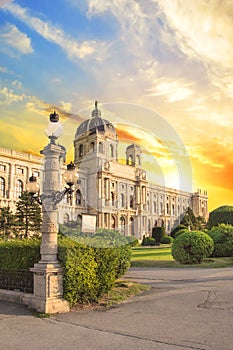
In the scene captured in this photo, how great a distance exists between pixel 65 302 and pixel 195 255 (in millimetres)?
12618

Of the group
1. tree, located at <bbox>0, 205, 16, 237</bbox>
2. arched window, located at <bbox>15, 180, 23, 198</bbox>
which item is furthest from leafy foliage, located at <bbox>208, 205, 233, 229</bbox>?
arched window, located at <bbox>15, 180, 23, 198</bbox>

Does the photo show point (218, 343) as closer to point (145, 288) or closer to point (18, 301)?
point (18, 301)

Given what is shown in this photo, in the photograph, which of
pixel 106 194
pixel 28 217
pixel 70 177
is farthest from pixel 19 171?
pixel 70 177

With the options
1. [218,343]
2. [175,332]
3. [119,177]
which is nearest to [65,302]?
[175,332]

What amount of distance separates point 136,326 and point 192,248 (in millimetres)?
13206

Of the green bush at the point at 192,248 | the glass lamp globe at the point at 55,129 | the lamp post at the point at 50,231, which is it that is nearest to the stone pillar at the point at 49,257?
the lamp post at the point at 50,231

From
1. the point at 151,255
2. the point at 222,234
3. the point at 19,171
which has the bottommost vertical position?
the point at 151,255

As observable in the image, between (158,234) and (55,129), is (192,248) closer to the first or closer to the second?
(55,129)

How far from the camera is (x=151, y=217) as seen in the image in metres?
78.4

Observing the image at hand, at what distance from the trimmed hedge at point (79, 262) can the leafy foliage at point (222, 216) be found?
27983mm

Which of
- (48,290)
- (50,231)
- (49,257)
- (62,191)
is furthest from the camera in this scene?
(62,191)

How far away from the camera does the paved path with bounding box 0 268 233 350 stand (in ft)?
17.8

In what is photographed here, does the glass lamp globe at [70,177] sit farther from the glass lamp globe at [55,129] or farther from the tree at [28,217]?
the tree at [28,217]

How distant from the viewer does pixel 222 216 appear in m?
36.2
